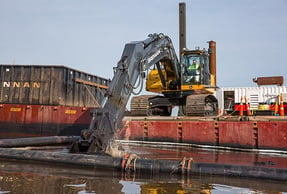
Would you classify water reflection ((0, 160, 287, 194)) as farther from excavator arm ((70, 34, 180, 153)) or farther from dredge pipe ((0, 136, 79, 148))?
dredge pipe ((0, 136, 79, 148))

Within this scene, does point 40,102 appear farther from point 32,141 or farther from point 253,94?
point 253,94

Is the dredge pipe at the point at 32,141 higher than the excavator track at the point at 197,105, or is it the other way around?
the excavator track at the point at 197,105

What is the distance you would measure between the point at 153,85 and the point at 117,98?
24.2ft

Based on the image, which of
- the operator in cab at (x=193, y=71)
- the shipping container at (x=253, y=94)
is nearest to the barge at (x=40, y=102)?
the operator in cab at (x=193, y=71)

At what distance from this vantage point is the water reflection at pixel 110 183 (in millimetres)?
4426

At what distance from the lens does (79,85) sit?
21391 mm

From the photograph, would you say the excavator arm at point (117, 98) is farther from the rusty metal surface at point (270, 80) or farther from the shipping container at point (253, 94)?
the rusty metal surface at point (270, 80)

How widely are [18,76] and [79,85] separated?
4.44 m

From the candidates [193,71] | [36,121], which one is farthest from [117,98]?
[36,121]

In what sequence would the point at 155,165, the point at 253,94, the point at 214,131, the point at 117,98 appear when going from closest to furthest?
the point at 155,165, the point at 117,98, the point at 214,131, the point at 253,94

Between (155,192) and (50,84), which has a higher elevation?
(50,84)

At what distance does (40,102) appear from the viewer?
62.5 feet

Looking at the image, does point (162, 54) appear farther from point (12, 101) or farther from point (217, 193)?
point (12, 101)

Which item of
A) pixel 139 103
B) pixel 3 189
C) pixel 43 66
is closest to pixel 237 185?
pixel 3 189
